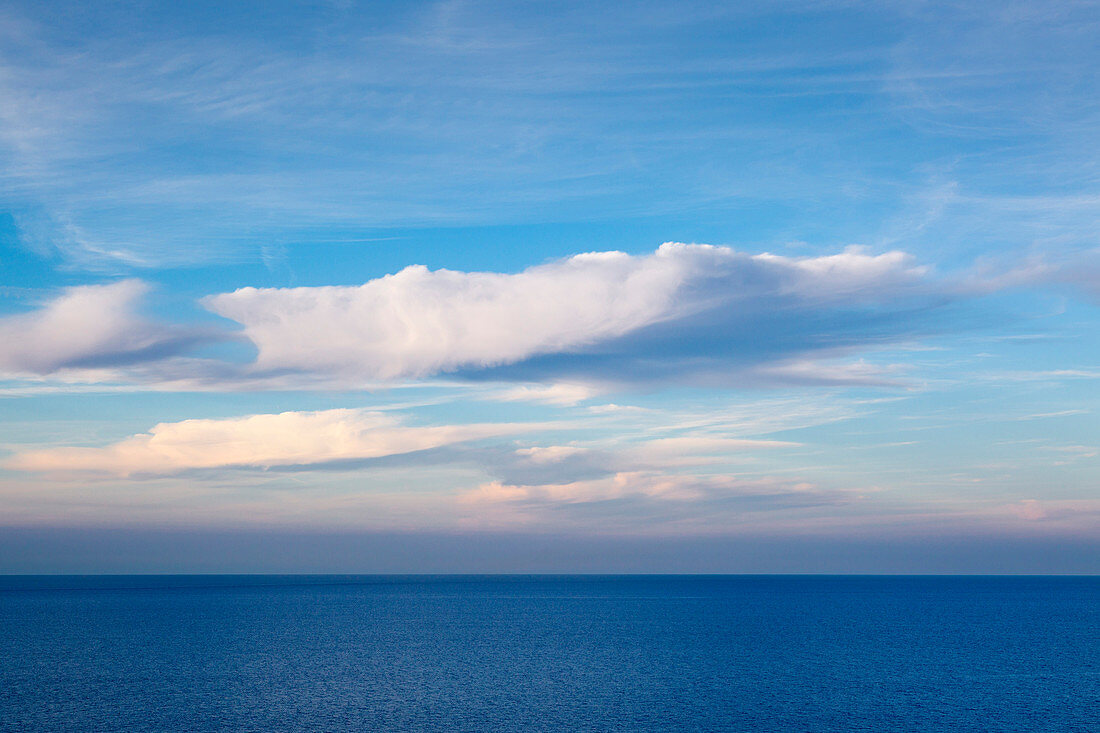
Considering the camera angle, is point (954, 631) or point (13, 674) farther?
point (954, 631)

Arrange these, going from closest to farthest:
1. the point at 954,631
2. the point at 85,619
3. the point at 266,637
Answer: the point at 266,637 → the point at 954,631 → the point at 85,619

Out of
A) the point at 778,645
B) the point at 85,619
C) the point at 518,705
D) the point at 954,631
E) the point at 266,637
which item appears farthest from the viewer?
the point at 85,619

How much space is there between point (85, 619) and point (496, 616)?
8496cm

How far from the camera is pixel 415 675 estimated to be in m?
92.8

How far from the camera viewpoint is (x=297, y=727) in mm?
Result: 66062

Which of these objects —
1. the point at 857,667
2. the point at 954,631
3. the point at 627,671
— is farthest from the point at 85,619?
the point at 954,631

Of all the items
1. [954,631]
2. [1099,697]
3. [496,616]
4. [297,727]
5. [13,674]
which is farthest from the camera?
[496,616]

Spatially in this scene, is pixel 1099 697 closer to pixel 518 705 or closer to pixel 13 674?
pixel 518 705

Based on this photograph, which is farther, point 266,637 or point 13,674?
point 266,637

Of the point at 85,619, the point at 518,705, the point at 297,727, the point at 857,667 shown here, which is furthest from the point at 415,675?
the point at 85,619

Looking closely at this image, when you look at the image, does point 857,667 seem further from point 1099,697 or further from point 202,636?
point 202,636

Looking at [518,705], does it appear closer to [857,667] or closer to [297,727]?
[297,727]

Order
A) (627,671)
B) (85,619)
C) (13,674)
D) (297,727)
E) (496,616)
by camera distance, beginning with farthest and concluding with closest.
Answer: (496,616)
(85,619)
(627,671)
(13,674)
(297,727)

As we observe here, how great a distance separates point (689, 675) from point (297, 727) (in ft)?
149
